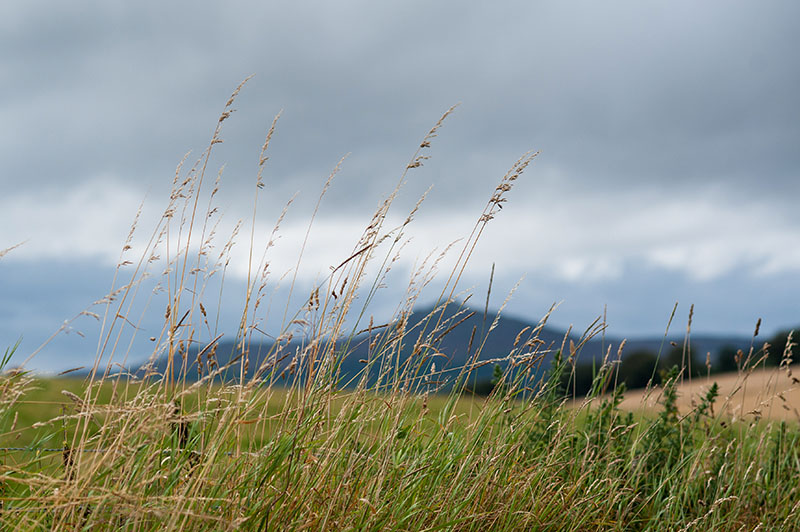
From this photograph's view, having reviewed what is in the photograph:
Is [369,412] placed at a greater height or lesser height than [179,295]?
lesser

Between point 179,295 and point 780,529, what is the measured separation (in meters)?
3.65

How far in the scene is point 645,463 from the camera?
14.1 feet

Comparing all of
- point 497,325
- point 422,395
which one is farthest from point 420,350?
point 497,325

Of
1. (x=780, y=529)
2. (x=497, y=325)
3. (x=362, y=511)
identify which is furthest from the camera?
(x=780, y=529)

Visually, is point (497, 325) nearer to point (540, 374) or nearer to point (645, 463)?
point (540, 374)

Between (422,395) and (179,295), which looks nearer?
(179,295)

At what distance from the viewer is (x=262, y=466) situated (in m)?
2.64

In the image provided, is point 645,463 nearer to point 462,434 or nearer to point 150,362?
point 462,434

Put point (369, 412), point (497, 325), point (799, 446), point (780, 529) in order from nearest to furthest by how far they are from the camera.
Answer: point (369, 412) < point (497, 325) < point (780, 529) < point (799, 446)

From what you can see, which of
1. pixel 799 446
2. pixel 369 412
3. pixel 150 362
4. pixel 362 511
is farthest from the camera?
pixel 799 446

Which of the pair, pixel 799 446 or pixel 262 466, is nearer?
pixel 262 466

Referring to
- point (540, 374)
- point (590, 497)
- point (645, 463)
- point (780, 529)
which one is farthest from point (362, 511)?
point (780, 529)

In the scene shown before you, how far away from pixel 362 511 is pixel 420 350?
89cm

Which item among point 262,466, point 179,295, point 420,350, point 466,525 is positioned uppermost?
point 179,295
